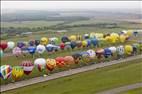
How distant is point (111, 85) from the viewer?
2281 inches

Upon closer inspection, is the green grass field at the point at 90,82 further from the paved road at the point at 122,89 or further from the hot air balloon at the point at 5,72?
the hot air balloon at the point at 5,72

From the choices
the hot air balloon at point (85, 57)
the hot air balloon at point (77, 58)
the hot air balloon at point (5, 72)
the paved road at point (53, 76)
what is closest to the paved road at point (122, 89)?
the paved road at point (53, 76)

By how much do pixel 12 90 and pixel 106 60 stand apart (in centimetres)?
3076

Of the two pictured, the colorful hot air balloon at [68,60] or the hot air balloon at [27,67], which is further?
the colorful hot air balloon at [68,60]

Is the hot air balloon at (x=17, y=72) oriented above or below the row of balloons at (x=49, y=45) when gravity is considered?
above

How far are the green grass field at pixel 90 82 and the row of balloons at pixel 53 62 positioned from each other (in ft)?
16.2

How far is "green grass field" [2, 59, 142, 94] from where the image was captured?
185ft

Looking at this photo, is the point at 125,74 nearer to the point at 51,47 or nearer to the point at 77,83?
the point at 77,83

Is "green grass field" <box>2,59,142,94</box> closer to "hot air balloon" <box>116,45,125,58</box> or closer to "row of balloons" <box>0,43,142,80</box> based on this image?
"row of balloons" <box>0,43,142,80</box>

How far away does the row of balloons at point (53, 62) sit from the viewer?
62.7m

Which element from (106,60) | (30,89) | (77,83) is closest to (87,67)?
(106,60)

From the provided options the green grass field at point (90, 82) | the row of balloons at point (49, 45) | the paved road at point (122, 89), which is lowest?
the row of balloons at point (49, 45)

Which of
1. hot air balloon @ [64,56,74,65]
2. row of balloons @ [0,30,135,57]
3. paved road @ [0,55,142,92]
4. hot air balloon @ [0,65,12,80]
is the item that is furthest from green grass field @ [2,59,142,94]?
row of balloons @ [0,30,135,57]

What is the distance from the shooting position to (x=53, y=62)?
69.7 metres
